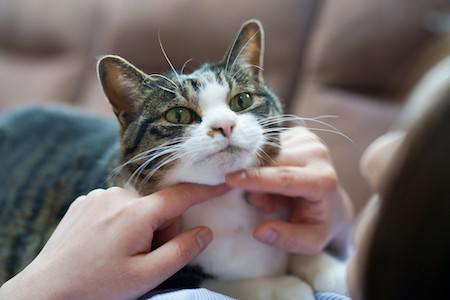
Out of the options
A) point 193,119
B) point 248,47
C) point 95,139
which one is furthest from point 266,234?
point 95,139

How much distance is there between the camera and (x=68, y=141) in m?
1.13

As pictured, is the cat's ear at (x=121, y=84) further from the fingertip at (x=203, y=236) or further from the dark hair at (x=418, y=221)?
the dark hair at (x=418, y=221)

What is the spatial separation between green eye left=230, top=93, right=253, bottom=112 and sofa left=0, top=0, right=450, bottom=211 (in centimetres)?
39

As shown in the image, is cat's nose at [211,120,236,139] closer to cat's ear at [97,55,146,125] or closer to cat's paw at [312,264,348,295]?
cat's ear at [97,55,146,125]

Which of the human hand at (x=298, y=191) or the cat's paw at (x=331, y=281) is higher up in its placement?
the human hand at (x=298, y=191)

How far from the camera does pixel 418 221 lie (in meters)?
0.37

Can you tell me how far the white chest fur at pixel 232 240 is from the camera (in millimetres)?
745

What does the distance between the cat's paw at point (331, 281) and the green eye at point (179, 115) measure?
37 cm

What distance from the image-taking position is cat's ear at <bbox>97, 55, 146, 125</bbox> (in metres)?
0.71

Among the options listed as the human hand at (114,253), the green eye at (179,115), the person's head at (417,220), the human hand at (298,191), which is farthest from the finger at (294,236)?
the person's head at (417,220)

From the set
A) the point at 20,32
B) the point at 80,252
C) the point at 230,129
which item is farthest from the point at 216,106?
the point at 20,32

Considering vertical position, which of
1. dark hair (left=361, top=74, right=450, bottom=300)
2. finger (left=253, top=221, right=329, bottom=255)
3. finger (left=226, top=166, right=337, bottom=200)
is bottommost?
finger (left=253, top=221, right=329, bottom=255)

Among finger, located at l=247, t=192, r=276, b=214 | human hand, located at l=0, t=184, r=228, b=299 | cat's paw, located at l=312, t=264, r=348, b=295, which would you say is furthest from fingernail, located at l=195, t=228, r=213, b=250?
cat's paw, located at l=312, t=264, r=348, b=295

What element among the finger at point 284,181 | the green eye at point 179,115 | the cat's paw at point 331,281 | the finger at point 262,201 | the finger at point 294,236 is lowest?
the cat's paw at point 331,281
